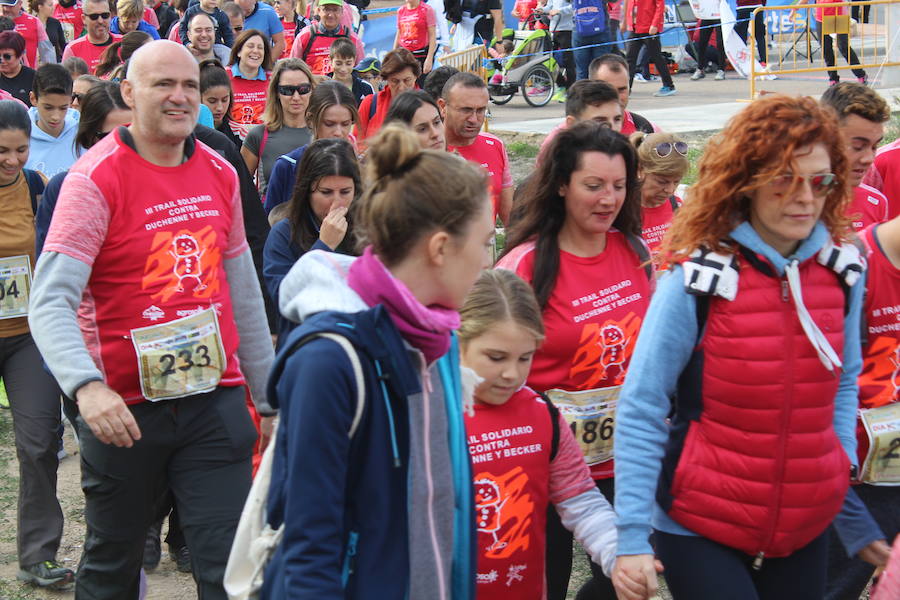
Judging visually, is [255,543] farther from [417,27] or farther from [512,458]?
[417,27]

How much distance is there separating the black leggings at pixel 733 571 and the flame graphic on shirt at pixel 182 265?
1.80 meters

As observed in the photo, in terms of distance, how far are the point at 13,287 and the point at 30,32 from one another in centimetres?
903

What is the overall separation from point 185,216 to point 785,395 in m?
2.10

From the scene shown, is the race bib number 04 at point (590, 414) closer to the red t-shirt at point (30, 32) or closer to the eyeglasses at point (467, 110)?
the eyeglasses at point (467, 110)

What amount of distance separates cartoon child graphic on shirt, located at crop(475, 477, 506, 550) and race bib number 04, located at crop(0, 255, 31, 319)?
2.84m

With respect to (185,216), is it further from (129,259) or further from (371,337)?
(371,337)

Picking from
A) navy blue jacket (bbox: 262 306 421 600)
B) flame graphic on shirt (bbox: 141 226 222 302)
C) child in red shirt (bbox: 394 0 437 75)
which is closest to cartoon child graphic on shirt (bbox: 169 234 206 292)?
flame graphic on shirt (bbox: 141 226 222 302)

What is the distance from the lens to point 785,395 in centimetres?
314

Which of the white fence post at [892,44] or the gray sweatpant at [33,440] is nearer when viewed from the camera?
the gray sweatpant at [33,440]

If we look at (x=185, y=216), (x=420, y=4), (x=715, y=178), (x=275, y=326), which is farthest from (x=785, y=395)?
(x=420, y=4)

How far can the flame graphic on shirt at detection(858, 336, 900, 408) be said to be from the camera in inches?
157

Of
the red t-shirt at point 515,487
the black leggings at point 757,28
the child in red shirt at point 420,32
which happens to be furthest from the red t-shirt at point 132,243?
the black leggings at point 757,28

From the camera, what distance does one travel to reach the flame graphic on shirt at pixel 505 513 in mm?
3668

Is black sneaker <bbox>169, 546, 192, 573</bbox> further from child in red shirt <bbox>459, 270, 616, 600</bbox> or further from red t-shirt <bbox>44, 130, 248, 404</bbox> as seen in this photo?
child in red shirt <bbox>459, 270, 616, 600</bbox>
